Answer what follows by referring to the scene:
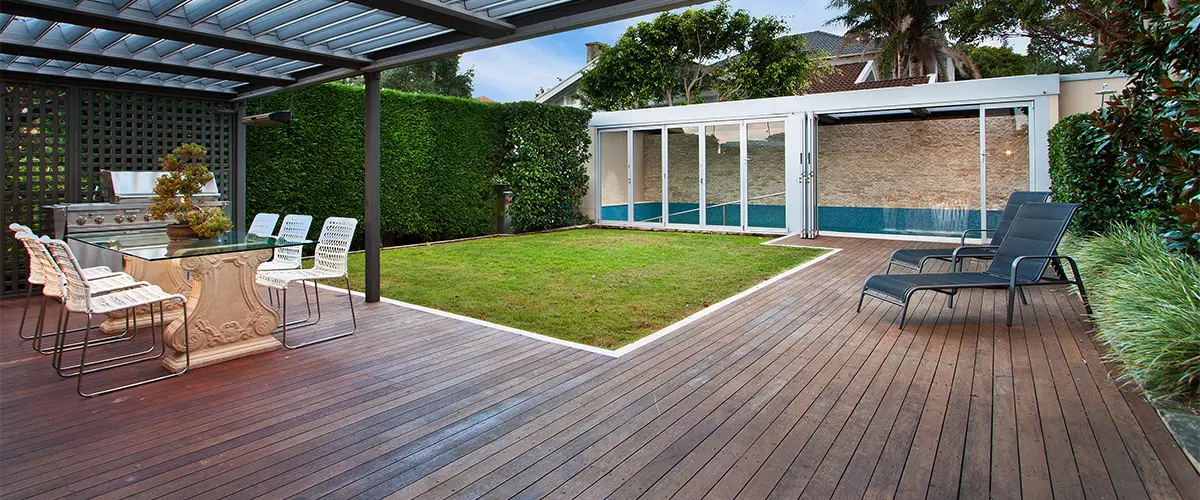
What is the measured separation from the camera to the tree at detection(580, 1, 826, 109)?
59.9 ft

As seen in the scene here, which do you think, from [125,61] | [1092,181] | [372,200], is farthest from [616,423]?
[1092,181]

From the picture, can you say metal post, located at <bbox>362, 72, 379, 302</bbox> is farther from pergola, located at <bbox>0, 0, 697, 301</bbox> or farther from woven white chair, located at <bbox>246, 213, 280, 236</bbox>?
woven white chair, located at <bbox>246, 213, 280, 236</bbox>

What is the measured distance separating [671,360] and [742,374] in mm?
475

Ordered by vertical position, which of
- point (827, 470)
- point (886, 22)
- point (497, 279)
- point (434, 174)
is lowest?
point (827, 470)

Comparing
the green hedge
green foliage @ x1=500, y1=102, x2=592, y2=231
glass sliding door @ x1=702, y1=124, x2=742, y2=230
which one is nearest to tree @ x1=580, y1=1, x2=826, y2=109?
the green hedge

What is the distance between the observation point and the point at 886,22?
81.3ft

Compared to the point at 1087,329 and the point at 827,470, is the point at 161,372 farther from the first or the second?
the point at 1087,329

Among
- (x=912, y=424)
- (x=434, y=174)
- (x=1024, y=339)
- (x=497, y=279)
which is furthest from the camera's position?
(x=434, y=174)

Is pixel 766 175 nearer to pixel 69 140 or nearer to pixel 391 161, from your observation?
pixel 391 161

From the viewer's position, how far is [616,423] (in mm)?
2938

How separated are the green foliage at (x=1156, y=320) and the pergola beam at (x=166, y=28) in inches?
220

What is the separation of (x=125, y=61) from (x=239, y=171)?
2583 millimetres

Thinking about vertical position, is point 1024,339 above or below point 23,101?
below

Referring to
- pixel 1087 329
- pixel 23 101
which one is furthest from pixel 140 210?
pixel 1087 329
